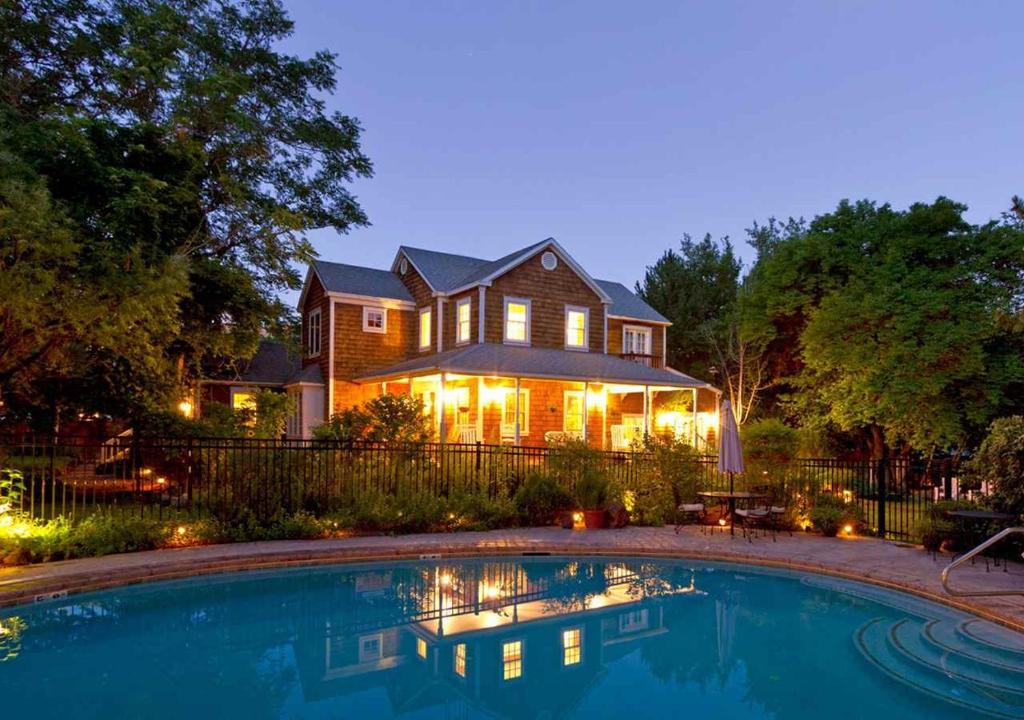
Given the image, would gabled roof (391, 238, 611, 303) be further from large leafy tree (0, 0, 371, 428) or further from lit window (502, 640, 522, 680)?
lit window (502, 640, 522, 680)

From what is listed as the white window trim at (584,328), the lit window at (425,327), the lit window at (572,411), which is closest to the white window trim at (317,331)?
the lit window at (425,327)

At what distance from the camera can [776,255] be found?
29.1m

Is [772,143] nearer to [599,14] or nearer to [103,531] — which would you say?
[599,14]

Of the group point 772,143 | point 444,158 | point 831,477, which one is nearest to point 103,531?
point 831,477

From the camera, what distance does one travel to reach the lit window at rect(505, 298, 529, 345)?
2395cm

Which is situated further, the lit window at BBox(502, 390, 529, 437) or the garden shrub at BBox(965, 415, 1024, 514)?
the lit window at BBox(502, 390, 529, 437)

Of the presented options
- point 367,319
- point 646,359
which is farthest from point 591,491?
point 646,359

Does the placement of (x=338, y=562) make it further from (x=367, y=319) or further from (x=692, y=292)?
(x=692, y=292)

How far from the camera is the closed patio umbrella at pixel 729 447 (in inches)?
483

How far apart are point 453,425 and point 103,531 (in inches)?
549

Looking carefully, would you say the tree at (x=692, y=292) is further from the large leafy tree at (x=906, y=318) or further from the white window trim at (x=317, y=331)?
the white window trim at (x=317, y=331)

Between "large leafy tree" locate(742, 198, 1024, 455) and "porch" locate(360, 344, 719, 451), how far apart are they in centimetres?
593

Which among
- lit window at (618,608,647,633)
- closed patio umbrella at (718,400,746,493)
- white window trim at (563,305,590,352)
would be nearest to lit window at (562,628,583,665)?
lit window at (618,608,647,633)

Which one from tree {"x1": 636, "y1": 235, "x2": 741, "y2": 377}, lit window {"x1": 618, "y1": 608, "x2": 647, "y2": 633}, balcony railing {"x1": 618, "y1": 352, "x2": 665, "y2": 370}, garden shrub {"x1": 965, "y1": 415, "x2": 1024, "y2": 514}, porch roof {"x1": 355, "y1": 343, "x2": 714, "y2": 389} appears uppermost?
tree {"x1": 636, "y1": 235, "x2": 741, "y2": 377}
